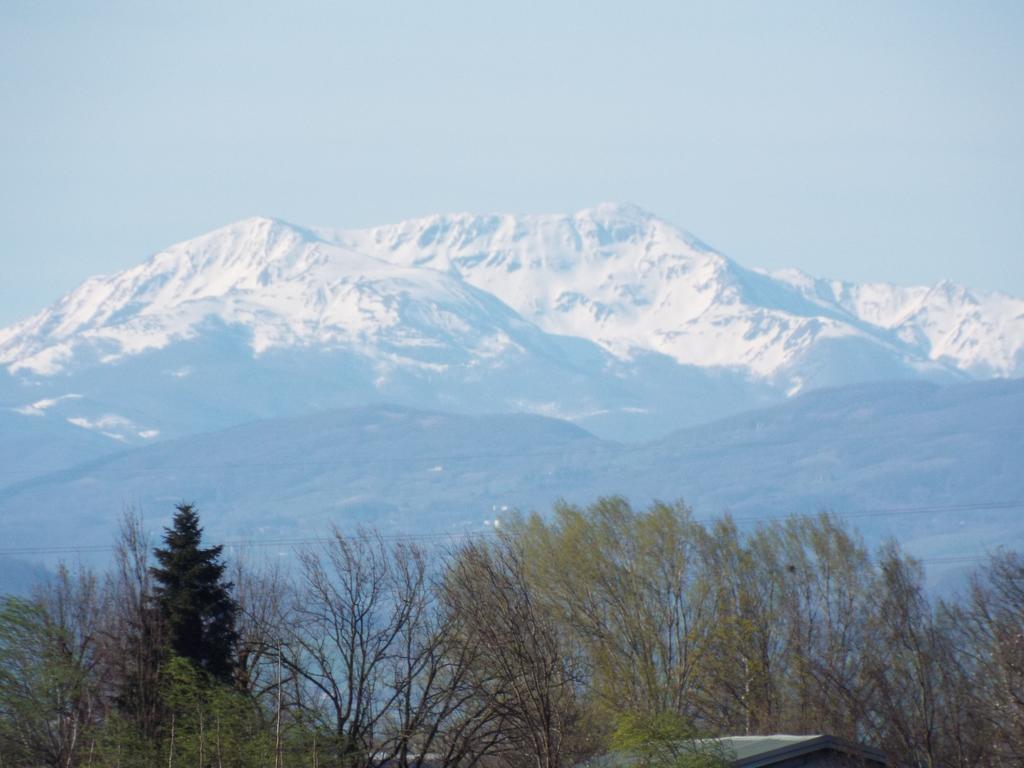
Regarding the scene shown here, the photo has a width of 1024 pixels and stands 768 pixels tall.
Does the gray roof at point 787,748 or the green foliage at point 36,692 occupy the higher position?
the green foliage at point 36,692

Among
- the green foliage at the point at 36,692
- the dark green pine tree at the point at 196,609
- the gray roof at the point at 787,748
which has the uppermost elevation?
the dark green pine tree at the point at 196,609

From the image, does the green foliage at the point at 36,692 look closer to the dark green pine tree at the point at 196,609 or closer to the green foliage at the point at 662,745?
the dark green pine tree at the point at 196,609

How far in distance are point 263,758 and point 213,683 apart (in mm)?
4973

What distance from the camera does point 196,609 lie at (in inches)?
1660

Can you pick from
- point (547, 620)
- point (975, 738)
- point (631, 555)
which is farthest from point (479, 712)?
point (631, 555)

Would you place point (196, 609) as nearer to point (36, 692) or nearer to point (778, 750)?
point (36, 692)

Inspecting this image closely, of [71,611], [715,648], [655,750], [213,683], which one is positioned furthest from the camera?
[715,648]

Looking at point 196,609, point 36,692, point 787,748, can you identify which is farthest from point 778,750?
point 36,692

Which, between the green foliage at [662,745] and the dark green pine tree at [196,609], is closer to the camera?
the green foliage at [662,745]

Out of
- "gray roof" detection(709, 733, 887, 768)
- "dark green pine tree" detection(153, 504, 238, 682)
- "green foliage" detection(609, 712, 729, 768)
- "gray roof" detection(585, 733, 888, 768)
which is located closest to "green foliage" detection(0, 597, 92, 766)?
"dark green pine tree" detection(153, 504, 238, 682)

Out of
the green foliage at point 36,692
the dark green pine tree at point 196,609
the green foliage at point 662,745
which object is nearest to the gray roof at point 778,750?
the green foliage at point 662,745

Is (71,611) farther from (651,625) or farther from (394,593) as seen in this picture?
(651,625)

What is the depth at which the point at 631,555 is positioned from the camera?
69.6 meters

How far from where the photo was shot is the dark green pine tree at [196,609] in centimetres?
4159
